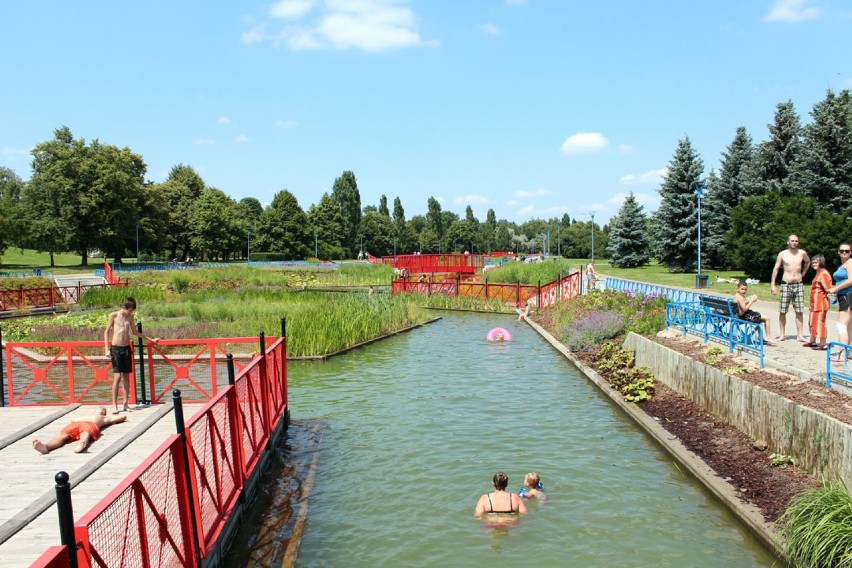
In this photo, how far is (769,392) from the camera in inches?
372

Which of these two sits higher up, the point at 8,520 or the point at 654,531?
the point at 8,520

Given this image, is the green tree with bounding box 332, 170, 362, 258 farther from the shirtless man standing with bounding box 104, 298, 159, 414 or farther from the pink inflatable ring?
the shirtless man standing with bounding box 104, 298, 159, 414

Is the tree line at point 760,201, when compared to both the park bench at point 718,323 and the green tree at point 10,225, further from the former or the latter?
the green tree at point 10,225

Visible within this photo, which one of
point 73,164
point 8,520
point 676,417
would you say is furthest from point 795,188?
point 73,164

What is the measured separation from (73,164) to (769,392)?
74.9 metres

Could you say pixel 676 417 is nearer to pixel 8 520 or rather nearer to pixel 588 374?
pixel 588 374

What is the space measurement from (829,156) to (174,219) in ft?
259

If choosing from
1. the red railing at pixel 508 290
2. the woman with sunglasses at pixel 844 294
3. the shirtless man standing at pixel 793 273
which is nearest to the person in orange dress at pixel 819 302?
the shirtless man standing at pixel 793 273

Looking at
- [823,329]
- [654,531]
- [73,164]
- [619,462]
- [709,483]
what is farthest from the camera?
[73,164]

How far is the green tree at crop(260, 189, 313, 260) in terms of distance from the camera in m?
92.7

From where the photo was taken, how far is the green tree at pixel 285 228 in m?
92.7

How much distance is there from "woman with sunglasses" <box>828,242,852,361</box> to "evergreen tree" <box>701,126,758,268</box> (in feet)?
129

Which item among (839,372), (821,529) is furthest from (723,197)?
(821,529)

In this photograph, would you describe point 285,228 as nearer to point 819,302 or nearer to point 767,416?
point 819,302
